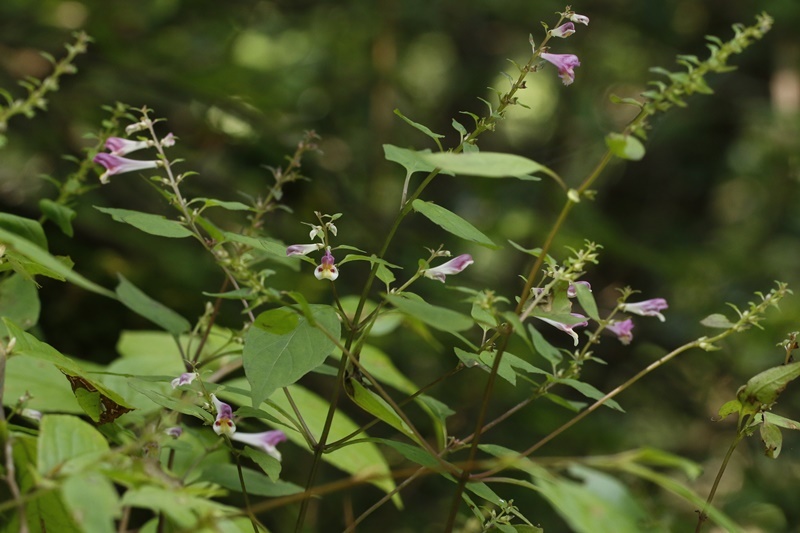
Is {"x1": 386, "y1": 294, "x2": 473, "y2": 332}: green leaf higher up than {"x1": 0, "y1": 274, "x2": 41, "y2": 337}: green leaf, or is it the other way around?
{"x1": 386, "y1": 294, "x2": 473, "y2": 332}: green leaf

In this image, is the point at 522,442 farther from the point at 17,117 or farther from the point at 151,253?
the point at 17,117

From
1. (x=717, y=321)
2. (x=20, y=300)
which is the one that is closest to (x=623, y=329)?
(x=717, y=321)

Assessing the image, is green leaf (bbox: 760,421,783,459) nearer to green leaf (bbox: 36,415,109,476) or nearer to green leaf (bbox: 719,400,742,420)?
green leaf (bbox: 719,400,742,420)

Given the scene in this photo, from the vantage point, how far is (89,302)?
262 cm

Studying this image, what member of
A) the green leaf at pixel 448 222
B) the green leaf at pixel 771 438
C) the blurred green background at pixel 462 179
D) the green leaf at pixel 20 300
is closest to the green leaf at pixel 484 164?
the green leaf at pixel 448 222

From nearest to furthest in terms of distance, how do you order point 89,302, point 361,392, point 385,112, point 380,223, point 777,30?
point 361,392 < point 89,302 < point 380,223 < point 385,112 < point 777,30

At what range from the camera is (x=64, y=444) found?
706mm

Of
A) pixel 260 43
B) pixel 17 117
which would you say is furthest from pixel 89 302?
pixel 260 43

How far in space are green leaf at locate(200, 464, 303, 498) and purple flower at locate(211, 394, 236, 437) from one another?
0.18m

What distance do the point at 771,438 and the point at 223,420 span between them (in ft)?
1.87

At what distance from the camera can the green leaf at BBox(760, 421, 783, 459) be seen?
92 centimetres

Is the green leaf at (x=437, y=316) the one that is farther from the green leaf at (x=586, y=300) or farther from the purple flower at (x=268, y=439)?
the purple flower at (x=268, y=439)

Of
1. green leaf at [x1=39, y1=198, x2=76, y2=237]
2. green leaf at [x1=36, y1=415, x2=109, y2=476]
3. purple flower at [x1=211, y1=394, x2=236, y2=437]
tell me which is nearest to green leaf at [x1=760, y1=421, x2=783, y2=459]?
purple flower at [x1=211, y1=394, x2=236, y2=437]

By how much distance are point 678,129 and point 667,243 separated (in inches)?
23.5
